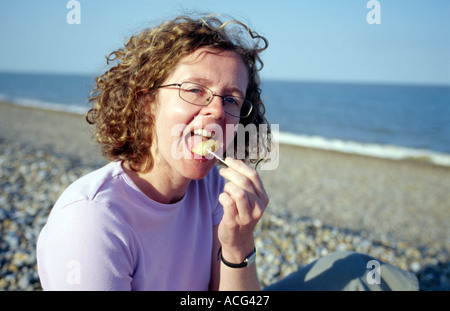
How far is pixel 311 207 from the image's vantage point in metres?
8.12

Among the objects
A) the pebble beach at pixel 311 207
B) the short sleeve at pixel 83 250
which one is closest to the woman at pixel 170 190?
the short sleeve at pixel 83 250

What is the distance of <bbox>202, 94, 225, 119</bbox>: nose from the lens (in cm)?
195

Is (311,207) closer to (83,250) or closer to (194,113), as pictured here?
(194,113)

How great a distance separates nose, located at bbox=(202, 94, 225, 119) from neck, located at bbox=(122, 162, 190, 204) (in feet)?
1.58

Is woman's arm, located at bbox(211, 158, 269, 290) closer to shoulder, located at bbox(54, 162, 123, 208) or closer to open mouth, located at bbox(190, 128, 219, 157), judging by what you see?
open mouth, located at bbox(190, 128, 219, 157)

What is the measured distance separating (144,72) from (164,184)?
2.31 feet

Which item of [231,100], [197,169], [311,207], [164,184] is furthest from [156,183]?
[311,207]

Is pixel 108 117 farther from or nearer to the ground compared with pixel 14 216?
farther from the ground

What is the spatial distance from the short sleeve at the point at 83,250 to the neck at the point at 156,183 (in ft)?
1.33

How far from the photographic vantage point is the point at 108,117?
233 centimetres

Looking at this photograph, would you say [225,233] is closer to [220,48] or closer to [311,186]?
[220,48]

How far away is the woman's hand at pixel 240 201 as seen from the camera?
5.72ft
